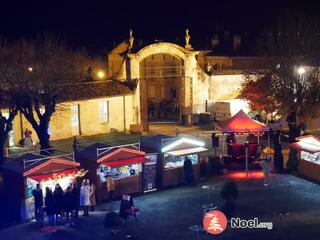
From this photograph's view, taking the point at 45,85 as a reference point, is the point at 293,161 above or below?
below

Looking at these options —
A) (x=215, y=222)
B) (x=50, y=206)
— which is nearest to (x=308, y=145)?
(x=215, y=222)

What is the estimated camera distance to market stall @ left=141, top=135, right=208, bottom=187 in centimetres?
2711

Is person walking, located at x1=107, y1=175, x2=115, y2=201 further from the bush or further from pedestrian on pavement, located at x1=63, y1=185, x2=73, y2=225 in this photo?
the bush

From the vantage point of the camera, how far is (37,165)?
22766mm

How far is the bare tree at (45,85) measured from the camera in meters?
32.9

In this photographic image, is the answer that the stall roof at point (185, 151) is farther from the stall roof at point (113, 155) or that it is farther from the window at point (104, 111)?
the window at point (104, 111)

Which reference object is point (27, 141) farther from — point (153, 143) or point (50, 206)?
point (50, 206)

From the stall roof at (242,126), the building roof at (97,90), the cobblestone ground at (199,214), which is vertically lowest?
the cobblestone ground at (199,214)

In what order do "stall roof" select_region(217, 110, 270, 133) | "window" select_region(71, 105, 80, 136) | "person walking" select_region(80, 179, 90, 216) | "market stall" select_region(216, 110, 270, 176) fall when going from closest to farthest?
"person walking" select_region(80, 179, 90, 216) → "market stall" select_region(216, 110, 270, 176) → "stall roof" select_region(217, 110, 270, 133) → "window" select_region(71, 105, 80, 136)

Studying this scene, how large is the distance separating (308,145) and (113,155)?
10.5 meters

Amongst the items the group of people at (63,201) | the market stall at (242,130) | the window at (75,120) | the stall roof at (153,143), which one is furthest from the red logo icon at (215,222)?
the window at (75,120)

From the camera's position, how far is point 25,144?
113ft

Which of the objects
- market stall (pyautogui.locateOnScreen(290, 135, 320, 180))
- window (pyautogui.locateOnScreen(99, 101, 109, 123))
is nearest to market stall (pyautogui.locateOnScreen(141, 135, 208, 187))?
market stall (pyautogui.locateOnScreen(290, 135, 320, 180))

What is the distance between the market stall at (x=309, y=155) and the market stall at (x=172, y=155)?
210 inches
